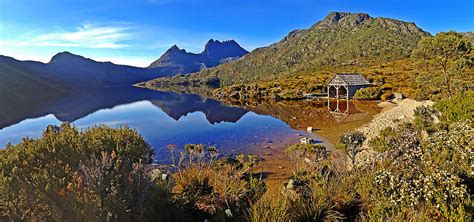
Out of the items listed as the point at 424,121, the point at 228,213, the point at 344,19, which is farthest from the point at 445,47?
the point at 344,19

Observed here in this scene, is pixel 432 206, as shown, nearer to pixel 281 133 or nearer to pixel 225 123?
pixel 281 133

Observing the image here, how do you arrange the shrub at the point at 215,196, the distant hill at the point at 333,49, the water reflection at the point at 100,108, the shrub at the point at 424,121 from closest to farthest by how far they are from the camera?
the shrub at the point at 215,196 < the shrub at the point at 424,121 < the water reflection at the point at 100,108 < the distant hill at the point at 333,49

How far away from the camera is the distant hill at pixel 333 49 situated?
10302 centimetres

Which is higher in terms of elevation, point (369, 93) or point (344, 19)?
point (344, 19)

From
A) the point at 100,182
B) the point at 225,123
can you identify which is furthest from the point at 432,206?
the point at 225,123

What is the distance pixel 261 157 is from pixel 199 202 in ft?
30.3

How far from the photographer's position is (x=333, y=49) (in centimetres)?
12650

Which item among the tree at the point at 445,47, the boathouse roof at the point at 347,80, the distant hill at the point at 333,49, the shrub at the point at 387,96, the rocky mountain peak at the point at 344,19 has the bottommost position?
the shrub at the point at 387,96

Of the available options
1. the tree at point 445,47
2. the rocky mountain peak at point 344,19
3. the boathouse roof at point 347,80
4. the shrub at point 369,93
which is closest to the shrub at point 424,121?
the tree at point 445,47

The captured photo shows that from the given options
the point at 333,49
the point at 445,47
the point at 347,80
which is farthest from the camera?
the point at 333,49

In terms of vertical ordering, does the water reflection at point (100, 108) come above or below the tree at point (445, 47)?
below

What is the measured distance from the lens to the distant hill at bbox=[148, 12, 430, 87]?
103m

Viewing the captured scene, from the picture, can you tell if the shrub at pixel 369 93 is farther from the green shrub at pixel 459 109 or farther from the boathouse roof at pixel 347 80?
the green shrub at pixel 459 109

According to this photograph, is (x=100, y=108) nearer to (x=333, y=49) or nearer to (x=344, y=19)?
(x=333, y=49)
